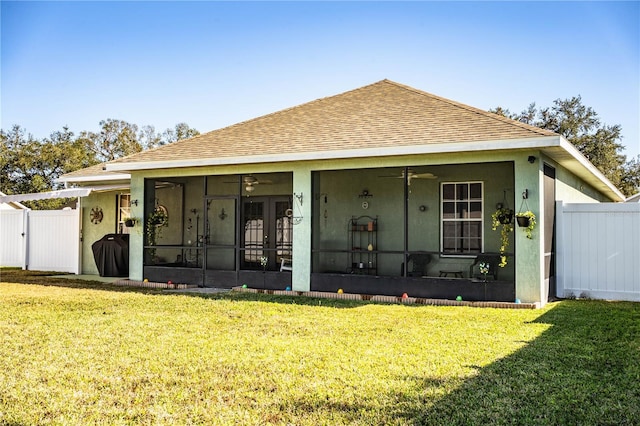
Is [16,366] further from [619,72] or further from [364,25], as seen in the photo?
[619,72]

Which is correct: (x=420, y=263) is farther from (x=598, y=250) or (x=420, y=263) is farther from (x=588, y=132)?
(x=588, y=132)

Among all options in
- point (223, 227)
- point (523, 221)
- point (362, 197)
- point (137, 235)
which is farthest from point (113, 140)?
point (523, 221)

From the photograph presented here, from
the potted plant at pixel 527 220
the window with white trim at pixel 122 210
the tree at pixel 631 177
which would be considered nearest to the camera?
the potted plant at pixel 527 220

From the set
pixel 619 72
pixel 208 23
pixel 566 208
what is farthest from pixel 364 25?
pixel 619 72

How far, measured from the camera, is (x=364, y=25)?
1516 cm

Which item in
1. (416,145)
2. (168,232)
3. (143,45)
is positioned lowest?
(168,232)

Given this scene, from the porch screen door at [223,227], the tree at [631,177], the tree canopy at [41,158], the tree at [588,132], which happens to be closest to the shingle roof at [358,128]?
the porch screen door at [223,227]

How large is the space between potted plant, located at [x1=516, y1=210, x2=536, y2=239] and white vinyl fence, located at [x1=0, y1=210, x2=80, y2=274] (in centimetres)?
1226

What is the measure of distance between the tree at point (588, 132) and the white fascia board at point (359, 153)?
1097 inches

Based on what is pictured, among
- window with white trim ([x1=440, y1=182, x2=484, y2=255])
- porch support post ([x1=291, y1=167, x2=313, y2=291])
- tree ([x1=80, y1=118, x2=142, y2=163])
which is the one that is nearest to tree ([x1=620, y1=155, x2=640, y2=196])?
window with white trim ([x1=440, y1=182, x2=484, y2=255])

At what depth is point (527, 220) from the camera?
9703mm

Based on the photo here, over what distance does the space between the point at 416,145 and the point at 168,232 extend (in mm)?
8712

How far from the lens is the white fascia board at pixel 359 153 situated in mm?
9438

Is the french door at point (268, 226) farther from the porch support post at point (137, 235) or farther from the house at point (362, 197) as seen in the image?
the porch support post at point (137, 235)
